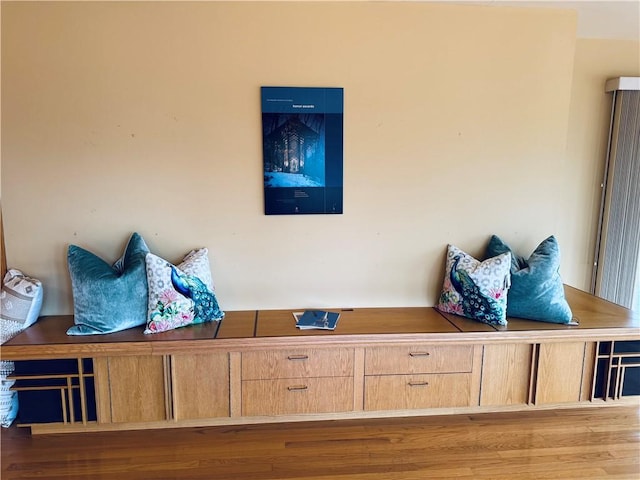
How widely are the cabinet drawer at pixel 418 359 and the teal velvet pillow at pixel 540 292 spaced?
1.45 ft

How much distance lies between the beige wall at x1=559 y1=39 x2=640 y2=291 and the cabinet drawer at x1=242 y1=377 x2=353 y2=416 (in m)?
2.19

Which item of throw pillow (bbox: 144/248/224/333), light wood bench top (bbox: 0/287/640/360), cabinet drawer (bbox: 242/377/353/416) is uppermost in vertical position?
throw pillow (bbox: 144/248/224/333)

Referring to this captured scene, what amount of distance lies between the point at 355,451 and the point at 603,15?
3.06m

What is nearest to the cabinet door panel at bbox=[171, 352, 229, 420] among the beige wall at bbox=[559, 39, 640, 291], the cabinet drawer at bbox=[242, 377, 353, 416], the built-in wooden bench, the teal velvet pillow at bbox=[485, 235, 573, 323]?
the built-in wooden bench

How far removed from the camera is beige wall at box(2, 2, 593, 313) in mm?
2332

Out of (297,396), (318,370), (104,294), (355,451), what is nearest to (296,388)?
(297,396)

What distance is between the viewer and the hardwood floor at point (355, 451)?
76.7 inches

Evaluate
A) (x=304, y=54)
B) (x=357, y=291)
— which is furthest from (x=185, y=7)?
(x=357, y=291)

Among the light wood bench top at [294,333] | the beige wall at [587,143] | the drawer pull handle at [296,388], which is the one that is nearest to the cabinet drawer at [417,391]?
the light wood bench top at [294,333]

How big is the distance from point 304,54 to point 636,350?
261cm

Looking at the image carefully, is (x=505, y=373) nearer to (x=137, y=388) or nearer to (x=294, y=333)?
(x=294, y=333)

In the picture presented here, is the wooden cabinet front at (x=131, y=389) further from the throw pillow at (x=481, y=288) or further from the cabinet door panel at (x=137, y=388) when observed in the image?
the throw pillow at (x=481, y=288)

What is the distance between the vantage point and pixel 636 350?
93.7 inches

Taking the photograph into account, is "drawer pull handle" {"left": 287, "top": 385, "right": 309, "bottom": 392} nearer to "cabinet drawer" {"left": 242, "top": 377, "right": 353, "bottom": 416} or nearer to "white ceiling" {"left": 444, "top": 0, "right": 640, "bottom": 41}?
"cabinet drawer" {"left": 242, "top": 377, "right": 353, "bottom": 416}
